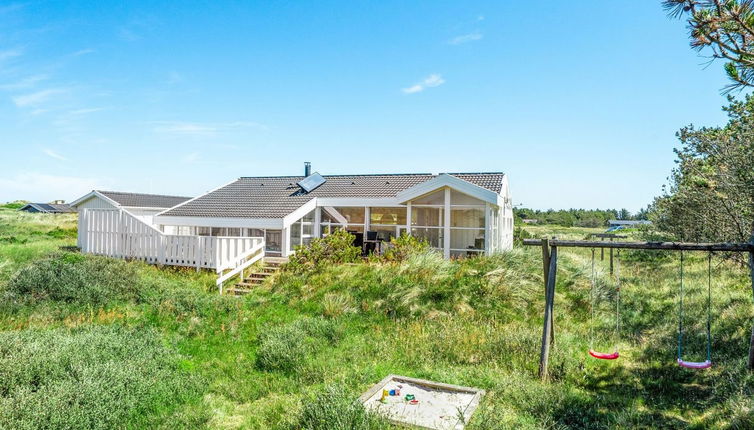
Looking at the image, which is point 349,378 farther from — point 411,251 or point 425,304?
point 411,251

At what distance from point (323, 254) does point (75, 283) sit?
21.9 feet

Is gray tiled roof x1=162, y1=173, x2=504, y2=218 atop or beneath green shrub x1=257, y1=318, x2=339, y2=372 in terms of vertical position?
atop

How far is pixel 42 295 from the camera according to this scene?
959cm

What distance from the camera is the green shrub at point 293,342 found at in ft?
22.0

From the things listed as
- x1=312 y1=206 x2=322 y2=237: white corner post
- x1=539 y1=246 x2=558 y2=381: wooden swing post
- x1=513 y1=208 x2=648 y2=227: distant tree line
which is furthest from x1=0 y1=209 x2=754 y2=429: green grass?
x1=513 y1=208 x2=648 y2=227: distant tree line

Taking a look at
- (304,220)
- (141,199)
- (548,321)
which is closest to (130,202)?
(141,199)

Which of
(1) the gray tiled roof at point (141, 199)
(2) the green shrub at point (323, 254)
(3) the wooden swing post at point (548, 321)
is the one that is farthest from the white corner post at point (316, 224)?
(3) the wooden swing post at point (548, 321)

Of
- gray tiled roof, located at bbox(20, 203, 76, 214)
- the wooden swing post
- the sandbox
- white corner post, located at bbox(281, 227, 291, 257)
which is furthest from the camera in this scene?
Result: gray tiled roof, located at bbox(20, 203, 76, 214)

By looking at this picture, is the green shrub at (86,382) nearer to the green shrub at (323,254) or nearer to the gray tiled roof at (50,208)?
the green shrub at (323,254)

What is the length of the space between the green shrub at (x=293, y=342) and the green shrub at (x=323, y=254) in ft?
15.2

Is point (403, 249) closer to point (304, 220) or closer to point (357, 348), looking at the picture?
point (304, 220)

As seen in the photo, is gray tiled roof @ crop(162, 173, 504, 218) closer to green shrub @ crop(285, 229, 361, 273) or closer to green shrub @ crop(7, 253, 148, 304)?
green shrub @ crop(285, 229, 361, 273)

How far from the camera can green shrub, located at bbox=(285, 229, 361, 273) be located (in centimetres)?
1347

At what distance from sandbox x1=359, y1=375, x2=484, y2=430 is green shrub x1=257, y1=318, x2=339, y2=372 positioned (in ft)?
5.66
